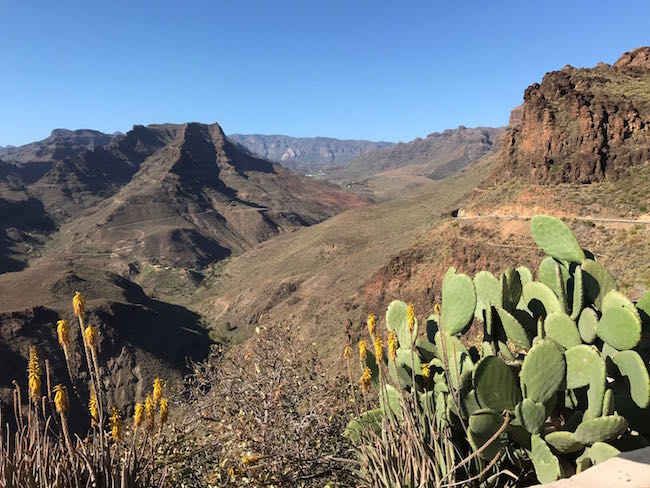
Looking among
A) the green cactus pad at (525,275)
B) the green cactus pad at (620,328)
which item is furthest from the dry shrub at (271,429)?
the green cactus pad at (525,275)

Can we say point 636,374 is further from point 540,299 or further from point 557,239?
point 557,239

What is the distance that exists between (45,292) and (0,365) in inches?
589

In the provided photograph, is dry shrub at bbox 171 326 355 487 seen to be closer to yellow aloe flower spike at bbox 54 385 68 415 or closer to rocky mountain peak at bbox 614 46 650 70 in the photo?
yellow aloe flower spike at bbox 54 385 68 415

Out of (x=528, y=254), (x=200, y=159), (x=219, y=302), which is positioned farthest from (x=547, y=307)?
(x=200, y=159)

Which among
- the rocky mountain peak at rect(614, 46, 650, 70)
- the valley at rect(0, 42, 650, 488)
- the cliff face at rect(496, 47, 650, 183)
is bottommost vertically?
the valley at rect(0, 42, 650, 488)

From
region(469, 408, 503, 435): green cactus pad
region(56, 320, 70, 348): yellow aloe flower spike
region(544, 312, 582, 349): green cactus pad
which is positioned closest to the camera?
region(56, 320, 70, 348): yellow aloe flower spike

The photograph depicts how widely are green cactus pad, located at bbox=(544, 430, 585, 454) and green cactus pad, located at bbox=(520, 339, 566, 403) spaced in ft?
0.93

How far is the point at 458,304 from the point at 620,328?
143 cm

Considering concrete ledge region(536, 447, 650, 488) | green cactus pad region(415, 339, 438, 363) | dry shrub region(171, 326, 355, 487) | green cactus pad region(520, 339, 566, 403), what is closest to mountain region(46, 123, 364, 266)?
dry shrub region(171, 326, 355, 487)

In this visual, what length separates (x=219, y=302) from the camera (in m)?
57.7

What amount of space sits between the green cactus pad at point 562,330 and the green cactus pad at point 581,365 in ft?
1.60

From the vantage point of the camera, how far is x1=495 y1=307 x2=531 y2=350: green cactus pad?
459 cm

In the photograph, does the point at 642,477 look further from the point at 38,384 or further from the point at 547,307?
the point at 38,384

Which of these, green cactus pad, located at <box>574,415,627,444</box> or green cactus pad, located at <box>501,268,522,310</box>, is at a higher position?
green cactus pad, located at <box>501,268,522,310</box>
